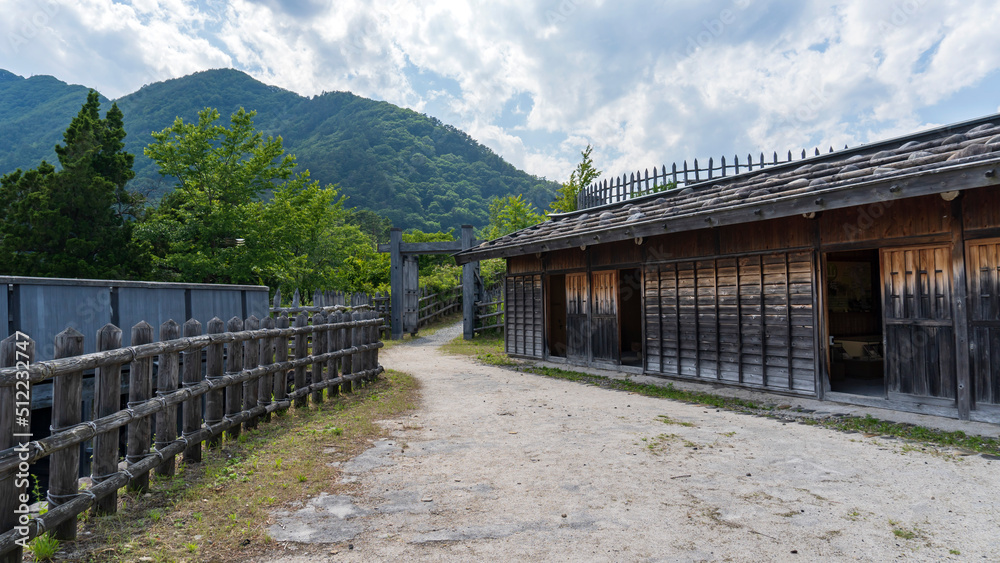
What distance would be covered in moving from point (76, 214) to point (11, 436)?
1990 cm

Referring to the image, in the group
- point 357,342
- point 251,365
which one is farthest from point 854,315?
point 251,365

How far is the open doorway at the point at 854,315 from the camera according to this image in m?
9.95

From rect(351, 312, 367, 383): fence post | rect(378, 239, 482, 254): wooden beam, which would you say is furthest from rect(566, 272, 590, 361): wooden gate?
rect(378, 239, 482, 254): wooden beam

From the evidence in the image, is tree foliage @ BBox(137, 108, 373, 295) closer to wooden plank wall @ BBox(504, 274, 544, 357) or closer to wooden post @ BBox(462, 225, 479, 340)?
wooden post @ BBox(462, 225, 479, 340)

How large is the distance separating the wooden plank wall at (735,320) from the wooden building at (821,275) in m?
0.02

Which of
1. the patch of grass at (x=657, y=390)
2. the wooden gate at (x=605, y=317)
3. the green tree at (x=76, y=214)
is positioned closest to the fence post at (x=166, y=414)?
the patch of grass at (x=657, y=390)

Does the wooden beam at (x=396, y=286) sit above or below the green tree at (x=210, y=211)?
below

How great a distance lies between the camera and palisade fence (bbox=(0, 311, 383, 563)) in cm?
278

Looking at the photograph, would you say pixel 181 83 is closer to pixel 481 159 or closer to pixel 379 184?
pixel 379 184

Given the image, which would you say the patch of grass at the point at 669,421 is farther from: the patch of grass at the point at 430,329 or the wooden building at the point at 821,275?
the patch of grass at the point at 430,329

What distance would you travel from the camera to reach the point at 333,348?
840 cm

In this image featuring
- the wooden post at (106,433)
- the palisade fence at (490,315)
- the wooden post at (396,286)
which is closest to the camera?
the wooden post at (106,433)

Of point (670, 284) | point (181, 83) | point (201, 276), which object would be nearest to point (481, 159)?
point (181, 83)

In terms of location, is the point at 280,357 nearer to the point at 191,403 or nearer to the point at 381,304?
the point at 191,403
